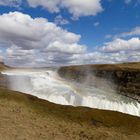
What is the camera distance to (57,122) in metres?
23.0

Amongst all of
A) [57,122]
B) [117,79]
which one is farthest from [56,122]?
[117,79]

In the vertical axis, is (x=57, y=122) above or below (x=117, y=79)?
below

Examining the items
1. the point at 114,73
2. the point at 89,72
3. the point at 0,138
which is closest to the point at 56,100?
the point at 0,138

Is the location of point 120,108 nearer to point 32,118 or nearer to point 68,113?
point 68,113

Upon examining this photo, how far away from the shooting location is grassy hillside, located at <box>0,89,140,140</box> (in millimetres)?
20094

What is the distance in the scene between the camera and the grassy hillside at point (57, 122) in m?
20.1

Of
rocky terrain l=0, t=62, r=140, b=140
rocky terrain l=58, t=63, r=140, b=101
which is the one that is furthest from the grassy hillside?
rocky terrain l=58, t=63, r=140, b=101

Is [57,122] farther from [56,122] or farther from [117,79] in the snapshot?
[117,79]

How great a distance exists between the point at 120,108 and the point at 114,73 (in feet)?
126

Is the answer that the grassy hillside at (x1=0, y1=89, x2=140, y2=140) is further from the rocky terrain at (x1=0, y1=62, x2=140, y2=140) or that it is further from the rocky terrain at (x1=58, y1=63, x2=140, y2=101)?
the rocky terrain at (x1=58, y1=63, x2=140, y2=101)

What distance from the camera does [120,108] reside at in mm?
53312

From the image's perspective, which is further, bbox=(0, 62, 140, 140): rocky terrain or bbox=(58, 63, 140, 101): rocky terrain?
bbox=(58, 63, 140, 101): rocky terrain

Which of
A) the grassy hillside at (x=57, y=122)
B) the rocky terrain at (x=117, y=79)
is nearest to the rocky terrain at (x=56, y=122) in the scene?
the grassy hillside at (x=57, y=122)

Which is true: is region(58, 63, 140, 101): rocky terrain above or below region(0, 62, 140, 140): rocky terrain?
above
